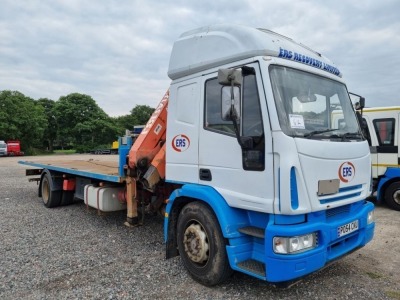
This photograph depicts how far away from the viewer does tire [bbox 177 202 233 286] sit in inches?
140

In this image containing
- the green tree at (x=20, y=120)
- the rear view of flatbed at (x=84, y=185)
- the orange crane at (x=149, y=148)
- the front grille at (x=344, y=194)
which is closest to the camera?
the front grille at (x=344, y=194)

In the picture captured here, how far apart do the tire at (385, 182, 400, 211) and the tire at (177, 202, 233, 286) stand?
6.05 metres

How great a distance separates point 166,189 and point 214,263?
6.04 ft

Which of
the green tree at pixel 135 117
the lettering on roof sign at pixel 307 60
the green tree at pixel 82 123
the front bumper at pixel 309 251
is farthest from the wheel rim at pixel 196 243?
the green tree at pixel 135 117

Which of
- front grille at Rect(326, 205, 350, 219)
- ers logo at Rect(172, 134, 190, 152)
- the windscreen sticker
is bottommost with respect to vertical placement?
front grille at Rect(326, 205, 350, 219)

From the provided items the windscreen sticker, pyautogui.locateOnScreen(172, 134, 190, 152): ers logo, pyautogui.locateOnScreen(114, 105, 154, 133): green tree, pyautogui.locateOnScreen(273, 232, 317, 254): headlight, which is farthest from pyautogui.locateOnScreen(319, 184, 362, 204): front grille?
pyautogui.locateOnScreen(114, 105, 154, 133): green tree

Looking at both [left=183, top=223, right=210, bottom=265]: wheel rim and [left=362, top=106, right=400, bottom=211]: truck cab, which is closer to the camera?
[left=183, top=223, right=210, bottom=265]: wheel rim

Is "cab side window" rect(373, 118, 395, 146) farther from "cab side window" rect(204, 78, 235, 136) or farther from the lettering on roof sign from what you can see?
"cab side window" rect(204, 78, 235, 136)

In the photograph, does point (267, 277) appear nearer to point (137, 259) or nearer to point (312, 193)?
point (312, 193)

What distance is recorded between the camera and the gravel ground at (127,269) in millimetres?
3666

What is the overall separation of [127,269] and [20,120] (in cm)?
4377

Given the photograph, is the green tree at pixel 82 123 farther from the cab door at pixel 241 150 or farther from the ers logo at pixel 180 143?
the cab door at pixel 241 150

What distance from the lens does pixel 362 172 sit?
385cm

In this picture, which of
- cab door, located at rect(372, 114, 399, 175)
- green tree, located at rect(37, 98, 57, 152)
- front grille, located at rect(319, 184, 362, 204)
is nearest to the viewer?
front grille, located at rect(319, 184, 362, 204)
